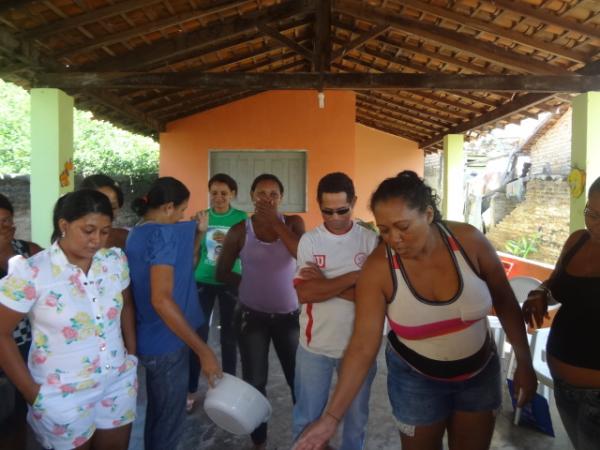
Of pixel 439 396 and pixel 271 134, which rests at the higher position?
pixel 271 134

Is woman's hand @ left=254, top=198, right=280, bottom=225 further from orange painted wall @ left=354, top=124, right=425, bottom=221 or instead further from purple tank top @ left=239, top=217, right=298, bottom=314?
orange painted wall @ left=354, top=124, right=425, bottom=221

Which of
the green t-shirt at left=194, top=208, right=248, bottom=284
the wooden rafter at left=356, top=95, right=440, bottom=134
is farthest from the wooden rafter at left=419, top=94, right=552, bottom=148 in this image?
the green t-shirt at left=194, top=208, right=248, bottom=284

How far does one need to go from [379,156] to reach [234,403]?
11.1m

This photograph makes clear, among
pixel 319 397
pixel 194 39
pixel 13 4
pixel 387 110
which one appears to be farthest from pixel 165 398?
pixel 387 110

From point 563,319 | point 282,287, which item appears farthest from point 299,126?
point 563,319

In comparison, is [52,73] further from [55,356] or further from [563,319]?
[563,319]

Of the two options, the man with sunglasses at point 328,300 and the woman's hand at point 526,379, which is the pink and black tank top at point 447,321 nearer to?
the woman's hand at point 526,379

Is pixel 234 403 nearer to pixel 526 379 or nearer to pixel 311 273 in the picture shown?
pixel 311 273

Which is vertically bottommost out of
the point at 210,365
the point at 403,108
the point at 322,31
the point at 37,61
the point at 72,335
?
the point at 210,365

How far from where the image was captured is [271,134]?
863 cm

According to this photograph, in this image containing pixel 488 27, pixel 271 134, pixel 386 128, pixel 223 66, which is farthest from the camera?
pixel 386 128

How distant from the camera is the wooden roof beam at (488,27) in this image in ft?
16.2

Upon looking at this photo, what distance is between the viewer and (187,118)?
8883mm

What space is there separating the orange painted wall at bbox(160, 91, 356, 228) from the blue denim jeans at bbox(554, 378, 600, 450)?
6844 mm
